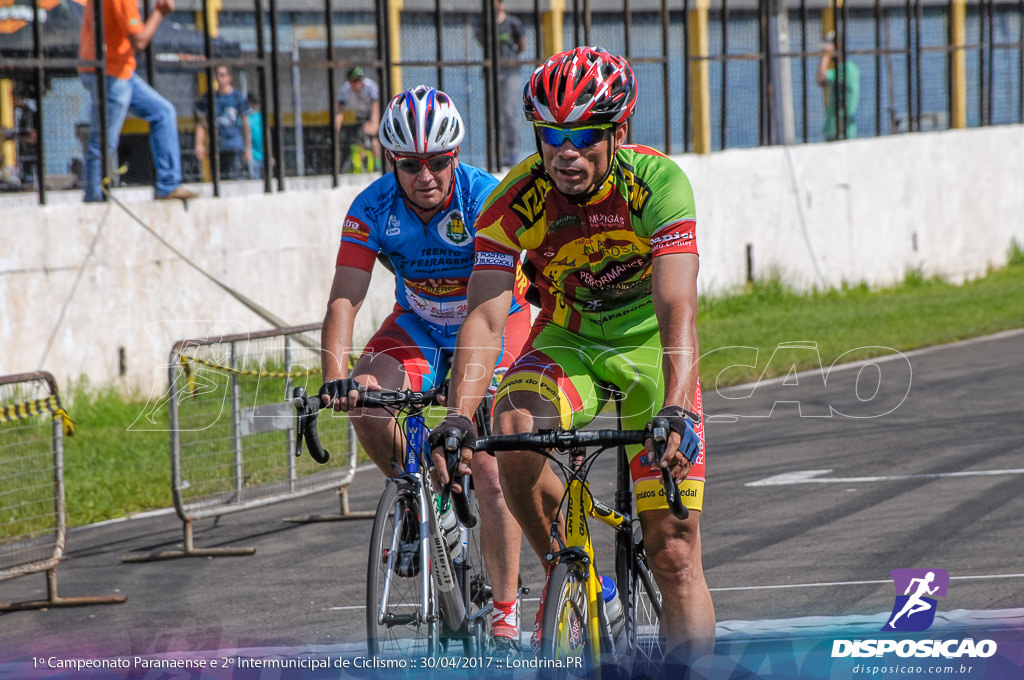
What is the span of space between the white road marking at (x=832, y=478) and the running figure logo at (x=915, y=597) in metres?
2.48

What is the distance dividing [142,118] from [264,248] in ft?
5.95

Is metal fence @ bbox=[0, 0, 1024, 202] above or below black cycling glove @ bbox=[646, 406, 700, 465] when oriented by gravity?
above

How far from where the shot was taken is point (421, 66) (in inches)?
708

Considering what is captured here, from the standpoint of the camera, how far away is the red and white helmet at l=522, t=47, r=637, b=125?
4746 millimetres

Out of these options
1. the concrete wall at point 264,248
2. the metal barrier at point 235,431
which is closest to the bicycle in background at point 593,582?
the metal barrier at point 235,431

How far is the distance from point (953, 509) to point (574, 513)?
4.49 metres

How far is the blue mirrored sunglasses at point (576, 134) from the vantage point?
15.7 feet

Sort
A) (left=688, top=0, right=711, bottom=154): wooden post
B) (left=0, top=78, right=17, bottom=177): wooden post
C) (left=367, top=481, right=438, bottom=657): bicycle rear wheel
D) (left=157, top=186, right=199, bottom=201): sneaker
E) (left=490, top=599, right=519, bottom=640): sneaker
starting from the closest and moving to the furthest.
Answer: (left=367, top=481, right=438, bottom=657): bicycle rear wheel, (left=490, top=599, right=519, bottom=640): sneaker, (left=0, top=78, right=17, bottom=177): wooden post, (left=157, top=186, right=199, bottom=201): sneaker, (left=688, top=0, right=711, bottom=154): wooden post

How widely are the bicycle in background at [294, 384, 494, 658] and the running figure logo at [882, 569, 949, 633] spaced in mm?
1721

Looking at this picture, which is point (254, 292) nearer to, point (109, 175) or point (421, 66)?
point (109, 175)

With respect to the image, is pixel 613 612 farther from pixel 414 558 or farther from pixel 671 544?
pixel 414 558

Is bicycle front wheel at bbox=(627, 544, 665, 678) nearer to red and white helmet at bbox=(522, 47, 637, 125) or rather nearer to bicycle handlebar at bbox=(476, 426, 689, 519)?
bicycle handlebar at bbox=(476, 426, 689, 519)

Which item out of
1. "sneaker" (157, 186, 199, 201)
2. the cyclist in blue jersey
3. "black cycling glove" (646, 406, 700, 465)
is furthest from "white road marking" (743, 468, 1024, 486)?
"sneaker" (157, 186, 199, 201)

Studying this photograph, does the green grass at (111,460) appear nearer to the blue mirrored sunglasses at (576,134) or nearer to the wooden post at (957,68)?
the blue mirrored sunglasses at (576,134)
